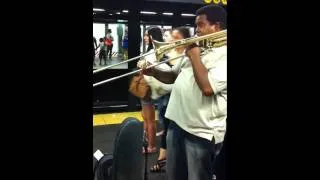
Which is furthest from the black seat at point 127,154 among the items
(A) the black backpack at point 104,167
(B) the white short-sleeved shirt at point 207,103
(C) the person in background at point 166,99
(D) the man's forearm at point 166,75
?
(C) the person in background at point 166,99

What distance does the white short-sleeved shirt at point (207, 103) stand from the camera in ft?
6.32

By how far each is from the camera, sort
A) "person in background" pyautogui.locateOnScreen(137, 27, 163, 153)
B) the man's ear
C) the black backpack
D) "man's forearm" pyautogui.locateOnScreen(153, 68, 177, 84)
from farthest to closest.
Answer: "person in background" pyautogui.locateOnScreen(137, 27, 163, 153), "man's forearm" pyautogui.locateOnScreen(153, 68, 177, 84), the man's ear, the black backpack

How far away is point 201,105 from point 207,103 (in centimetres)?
3

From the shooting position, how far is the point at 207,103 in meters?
1.94

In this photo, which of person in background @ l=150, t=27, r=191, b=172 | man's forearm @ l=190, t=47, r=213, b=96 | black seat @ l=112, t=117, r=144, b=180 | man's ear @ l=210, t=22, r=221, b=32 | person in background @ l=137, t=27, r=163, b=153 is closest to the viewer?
black seat @ l=112, t=117, r=144, b=180

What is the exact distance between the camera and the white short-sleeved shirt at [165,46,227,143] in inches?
75.9

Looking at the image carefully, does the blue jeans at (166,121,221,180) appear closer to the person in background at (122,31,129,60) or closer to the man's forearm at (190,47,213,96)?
the man's forearm at (190,47,213,96)

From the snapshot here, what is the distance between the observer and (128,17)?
5.90 metres

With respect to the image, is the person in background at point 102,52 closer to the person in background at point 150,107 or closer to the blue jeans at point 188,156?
the person in background at point 150,107

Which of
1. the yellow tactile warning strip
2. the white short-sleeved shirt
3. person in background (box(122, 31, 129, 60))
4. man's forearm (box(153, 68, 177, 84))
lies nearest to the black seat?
the white short-sleeved shirt

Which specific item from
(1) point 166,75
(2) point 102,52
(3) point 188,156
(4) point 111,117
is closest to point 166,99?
(1) point 166,75

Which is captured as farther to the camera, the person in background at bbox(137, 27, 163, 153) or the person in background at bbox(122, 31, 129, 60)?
the person in background at bbox(122, 31, 129, 60)
